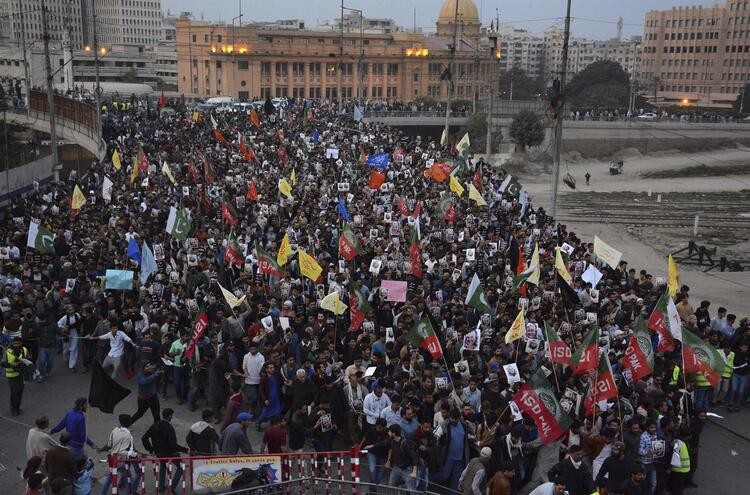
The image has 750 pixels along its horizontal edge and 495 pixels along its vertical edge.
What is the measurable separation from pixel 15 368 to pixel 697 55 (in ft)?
402

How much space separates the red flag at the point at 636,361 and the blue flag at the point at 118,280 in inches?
335

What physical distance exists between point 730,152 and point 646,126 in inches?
297

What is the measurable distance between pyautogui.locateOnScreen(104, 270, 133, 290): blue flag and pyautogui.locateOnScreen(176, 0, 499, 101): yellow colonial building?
3120 inches

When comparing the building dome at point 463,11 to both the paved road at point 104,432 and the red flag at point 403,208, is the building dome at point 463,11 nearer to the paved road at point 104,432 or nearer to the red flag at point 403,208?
the red flag at point 403,208

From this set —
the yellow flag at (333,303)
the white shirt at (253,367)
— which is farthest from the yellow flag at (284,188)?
the white shirt at (253,367)

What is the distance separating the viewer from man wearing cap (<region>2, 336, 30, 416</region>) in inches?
439

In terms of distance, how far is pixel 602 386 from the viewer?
1017 centimetres

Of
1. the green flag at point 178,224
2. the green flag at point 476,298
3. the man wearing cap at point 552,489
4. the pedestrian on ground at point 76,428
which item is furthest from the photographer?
the green flag at point 178,224

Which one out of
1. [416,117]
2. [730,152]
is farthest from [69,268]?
[730,152]

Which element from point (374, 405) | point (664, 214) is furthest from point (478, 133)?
point (374, 405)

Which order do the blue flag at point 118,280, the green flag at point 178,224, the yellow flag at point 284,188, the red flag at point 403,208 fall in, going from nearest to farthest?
the blue flag at point 118,280 → the green flag at point 178,224 → the red flag at point 403,208 → the yellow flag at point 284,188

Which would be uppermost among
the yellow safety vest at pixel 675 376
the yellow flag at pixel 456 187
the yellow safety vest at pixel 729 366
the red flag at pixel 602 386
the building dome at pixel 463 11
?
the building dome at pixel 463 11

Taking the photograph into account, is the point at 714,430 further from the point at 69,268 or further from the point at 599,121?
the point at 599,121

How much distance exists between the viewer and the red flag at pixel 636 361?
10914 mm
